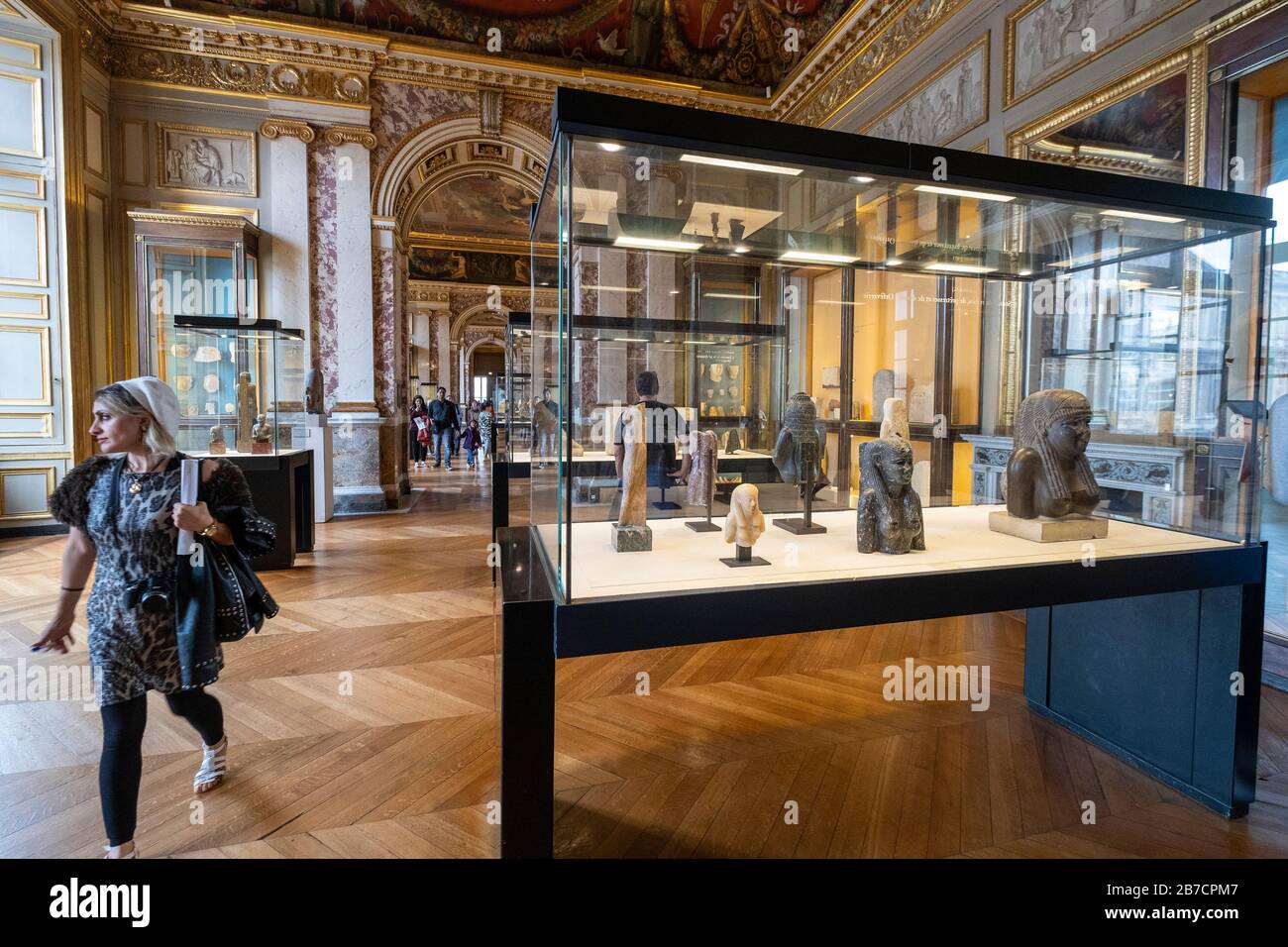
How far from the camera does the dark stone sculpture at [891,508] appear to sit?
2418 mm

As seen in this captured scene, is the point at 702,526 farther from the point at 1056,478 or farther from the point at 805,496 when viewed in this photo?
the point at 1056,478

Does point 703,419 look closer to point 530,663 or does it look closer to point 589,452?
point 589,452

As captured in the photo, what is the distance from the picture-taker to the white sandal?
8.68ft

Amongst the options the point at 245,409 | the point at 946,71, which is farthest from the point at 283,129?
the point at 946,71

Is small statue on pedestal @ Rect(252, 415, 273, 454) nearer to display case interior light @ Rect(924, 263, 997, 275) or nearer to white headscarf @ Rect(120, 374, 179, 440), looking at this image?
white headscarf @ Rect(120, 374, 179, 440)

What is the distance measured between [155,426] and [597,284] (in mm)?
1740

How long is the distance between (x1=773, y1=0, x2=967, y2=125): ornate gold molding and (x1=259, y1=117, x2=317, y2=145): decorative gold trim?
264 inches

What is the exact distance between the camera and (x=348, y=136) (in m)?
9.14

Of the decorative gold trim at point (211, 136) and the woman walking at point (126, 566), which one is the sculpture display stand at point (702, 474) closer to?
the woman walking at point (126, 566)

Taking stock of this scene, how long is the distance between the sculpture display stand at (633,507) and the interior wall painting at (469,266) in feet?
60.8

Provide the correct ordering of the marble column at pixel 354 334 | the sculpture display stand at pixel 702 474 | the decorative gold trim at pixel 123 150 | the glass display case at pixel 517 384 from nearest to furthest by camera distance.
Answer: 1. the sculpture display stand at pixel 702 474
2. the glass display case at pixel 517 384
3. the decorative gold trim at pixel 123 150
4. the marble column at pixel 354 334

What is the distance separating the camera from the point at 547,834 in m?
1.89

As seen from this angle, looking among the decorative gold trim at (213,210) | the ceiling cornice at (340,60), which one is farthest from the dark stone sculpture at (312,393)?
the ceiling cornice at (340,60)

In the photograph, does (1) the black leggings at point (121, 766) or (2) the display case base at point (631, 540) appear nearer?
(1) the black leggings at point (121, 766)
